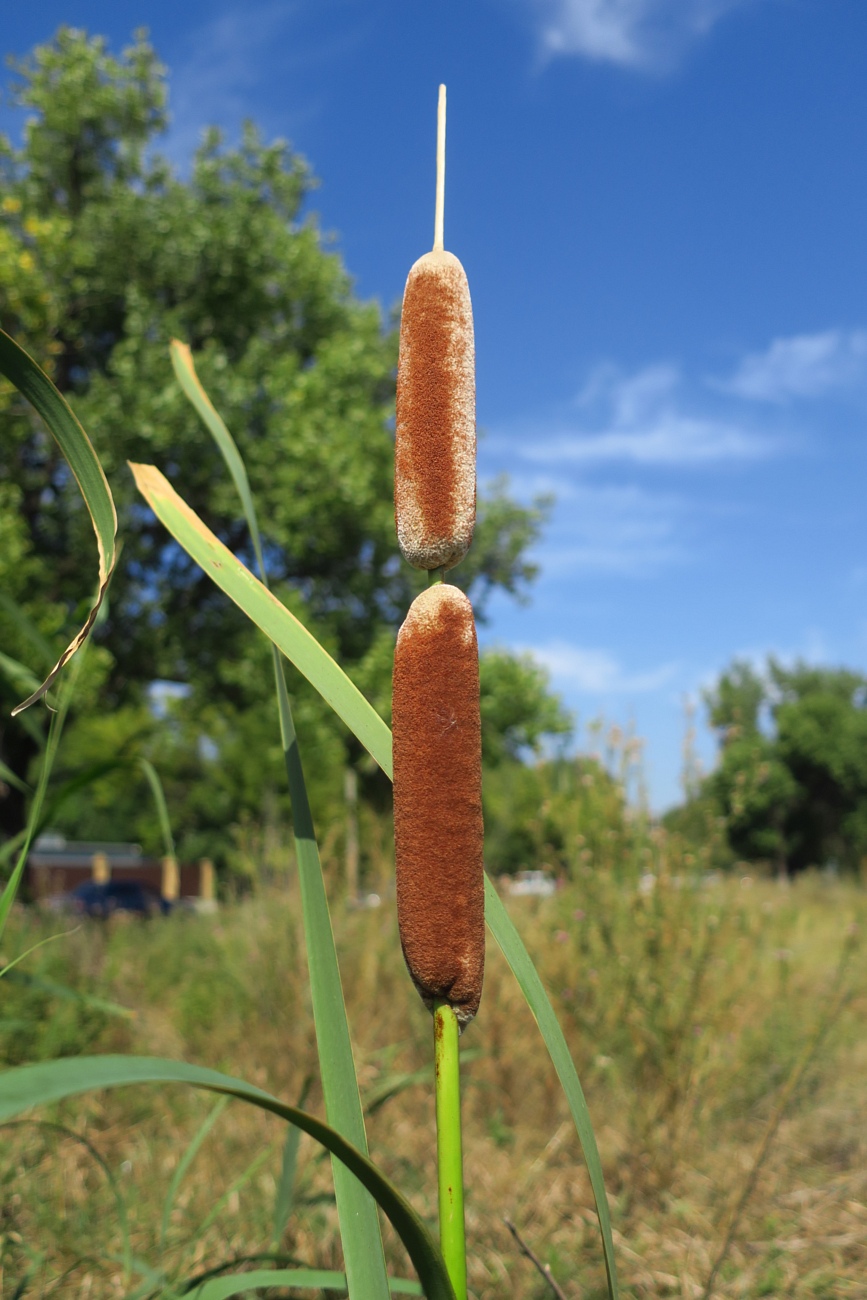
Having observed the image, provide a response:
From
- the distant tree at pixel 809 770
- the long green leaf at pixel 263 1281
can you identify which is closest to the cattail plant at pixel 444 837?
the long green leaf at pixel 263 1281

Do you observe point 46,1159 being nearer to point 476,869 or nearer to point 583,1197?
point 583,1197

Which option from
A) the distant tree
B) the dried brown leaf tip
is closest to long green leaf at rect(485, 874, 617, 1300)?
the dried brown leaf tip

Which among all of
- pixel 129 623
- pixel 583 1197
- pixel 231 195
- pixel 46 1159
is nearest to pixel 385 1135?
pixel 583 1197

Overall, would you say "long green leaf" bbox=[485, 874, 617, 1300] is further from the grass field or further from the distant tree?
the distant tree

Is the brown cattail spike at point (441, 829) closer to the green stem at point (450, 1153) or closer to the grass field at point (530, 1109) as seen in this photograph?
the green stem at point (450, 1153)

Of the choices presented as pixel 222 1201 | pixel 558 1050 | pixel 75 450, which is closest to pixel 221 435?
pixel 75 450

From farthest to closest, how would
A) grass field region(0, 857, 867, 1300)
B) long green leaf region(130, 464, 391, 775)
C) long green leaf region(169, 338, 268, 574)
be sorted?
1. grass field region(0, 857, 867, 1300)
2. long green leaf region(169, 338, 268, 574)
3. long green leaf region(130, 464, 391, 775)
